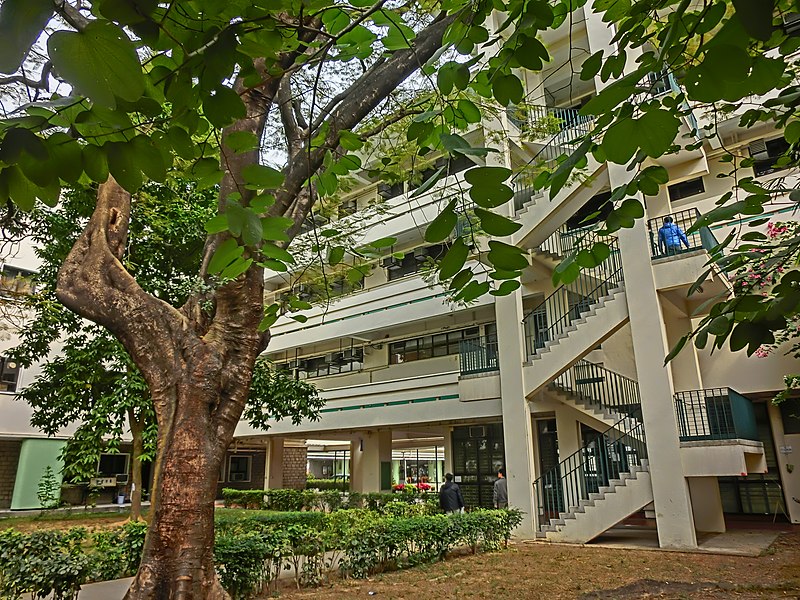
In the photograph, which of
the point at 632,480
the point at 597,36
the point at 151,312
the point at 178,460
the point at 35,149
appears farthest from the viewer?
the point at 597,36

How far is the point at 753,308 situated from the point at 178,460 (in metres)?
4.93

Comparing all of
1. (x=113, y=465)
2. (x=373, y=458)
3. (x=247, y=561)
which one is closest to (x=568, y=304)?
(x=247, y=561)

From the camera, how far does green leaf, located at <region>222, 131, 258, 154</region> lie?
1.67m

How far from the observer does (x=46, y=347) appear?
1262 centimetres

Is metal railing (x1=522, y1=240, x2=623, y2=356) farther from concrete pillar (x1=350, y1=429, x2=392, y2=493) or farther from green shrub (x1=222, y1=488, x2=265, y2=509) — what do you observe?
green shrub (x1=222, y1=488, x2=265, y2=509)

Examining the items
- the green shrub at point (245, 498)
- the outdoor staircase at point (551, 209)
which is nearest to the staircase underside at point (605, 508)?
the outdoor staircase at point (551, 209)

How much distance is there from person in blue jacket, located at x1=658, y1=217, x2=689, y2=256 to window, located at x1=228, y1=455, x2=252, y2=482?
85.4 ft

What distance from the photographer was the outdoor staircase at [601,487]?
35.4ft

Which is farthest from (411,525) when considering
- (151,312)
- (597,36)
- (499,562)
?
(597,36)

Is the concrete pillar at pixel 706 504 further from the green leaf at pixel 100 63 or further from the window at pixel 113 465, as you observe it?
the window at pixel 113 465

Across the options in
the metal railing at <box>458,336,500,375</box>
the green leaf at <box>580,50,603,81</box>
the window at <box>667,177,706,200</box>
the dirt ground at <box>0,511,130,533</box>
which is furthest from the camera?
the dirt ground at <box>0,511,130,533</box>

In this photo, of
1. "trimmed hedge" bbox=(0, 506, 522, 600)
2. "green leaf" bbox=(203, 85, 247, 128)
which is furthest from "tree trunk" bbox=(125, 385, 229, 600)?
"green leaf" bbox=(203, 85, 247, 128)

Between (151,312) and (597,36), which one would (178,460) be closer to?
(151,312)

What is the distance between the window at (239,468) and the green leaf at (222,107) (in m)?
31.8
